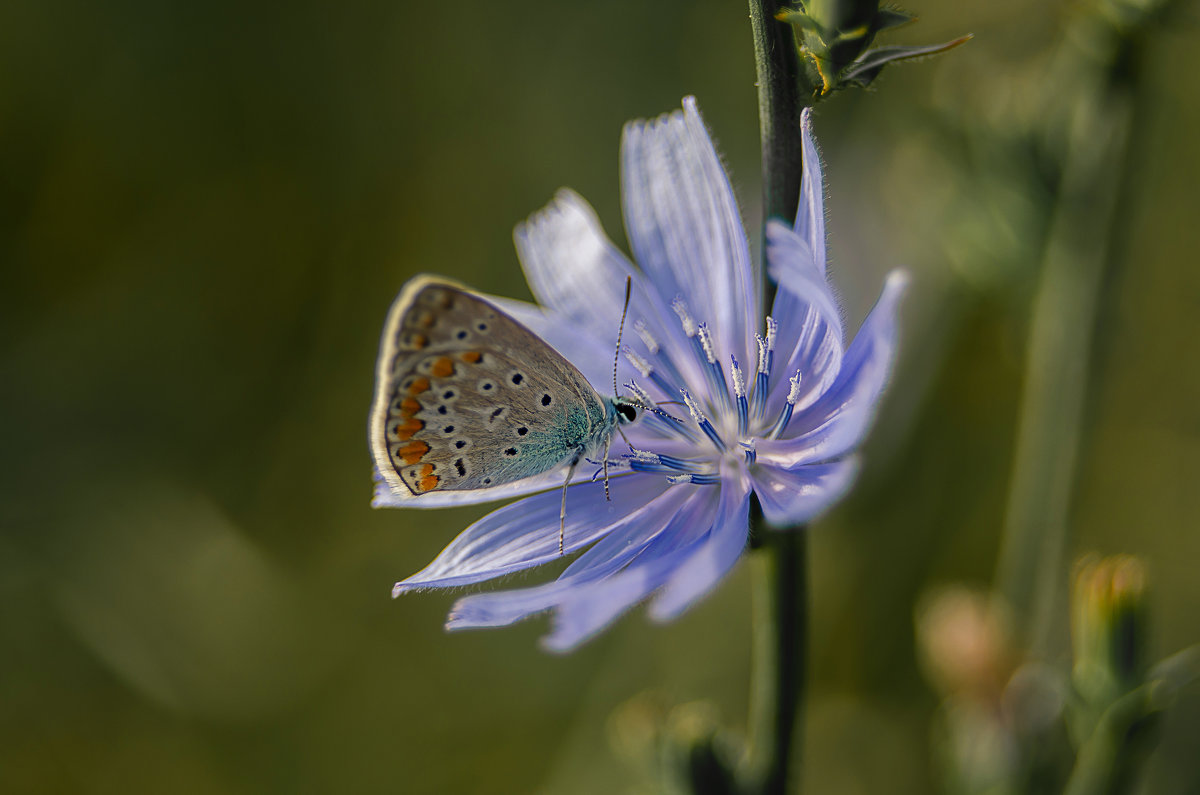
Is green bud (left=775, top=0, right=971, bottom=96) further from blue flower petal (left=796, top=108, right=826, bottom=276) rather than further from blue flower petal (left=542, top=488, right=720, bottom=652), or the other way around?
blue flower petal (left=542, top=488, right=720, bottom=652)

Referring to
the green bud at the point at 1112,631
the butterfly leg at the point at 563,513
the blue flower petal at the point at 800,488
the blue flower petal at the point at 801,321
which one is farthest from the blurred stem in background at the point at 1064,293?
the butterfly leg at the point at 563,513

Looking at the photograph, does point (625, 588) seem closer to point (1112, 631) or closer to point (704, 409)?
point (704, 409)

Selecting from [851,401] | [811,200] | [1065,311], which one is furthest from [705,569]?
[1065,311]

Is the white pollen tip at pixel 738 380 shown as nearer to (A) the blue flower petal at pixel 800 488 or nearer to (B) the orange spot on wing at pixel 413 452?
(A) the blue flower petal at pixel 800 488

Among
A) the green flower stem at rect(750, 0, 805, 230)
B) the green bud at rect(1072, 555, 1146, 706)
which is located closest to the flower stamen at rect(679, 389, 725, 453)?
the green flower stem at rect(750, 0, 805, 230)

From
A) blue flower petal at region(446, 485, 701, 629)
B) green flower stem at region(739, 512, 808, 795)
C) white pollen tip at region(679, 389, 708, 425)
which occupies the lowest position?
green flower stem at region(739, 512, 808, 795)

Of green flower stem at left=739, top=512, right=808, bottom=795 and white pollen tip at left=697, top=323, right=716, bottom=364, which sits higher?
white pollen tip at left=697, top=323, right=716, bottom=364
